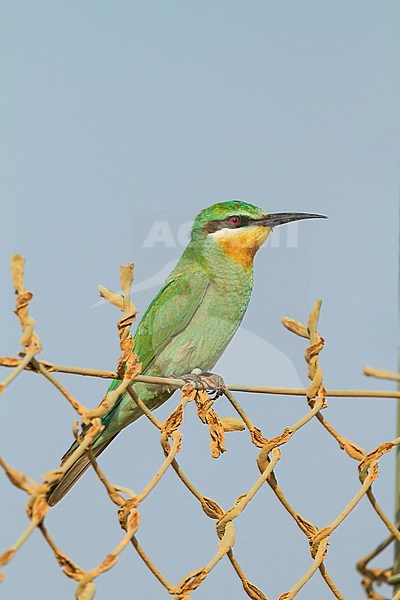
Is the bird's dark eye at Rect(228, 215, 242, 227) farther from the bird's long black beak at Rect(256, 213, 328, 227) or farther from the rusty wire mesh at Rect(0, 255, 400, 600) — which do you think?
the rusty wire mesh at Rect(0, 255, 400, 600)

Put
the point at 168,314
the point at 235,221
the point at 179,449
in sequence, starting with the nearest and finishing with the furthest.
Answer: the point at 179,449
the point at 168,314
the point at 235,221

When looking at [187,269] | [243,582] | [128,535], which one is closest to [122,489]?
[128,535]

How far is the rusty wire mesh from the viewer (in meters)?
1.14

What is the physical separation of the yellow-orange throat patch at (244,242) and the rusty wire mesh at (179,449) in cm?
159

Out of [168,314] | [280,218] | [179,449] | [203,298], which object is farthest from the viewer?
[280,218]

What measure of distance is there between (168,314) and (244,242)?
47cm

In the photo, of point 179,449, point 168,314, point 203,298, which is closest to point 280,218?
point 203,298

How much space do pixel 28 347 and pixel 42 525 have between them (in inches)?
8.6

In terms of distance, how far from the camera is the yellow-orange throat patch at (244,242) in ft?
10.5

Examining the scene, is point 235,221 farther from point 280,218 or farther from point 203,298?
point 203,298

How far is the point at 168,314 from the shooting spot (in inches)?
114

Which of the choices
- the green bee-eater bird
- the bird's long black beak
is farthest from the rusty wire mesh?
the bird's long black beak

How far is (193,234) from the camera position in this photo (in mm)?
3350

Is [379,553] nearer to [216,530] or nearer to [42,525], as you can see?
[216,530]
